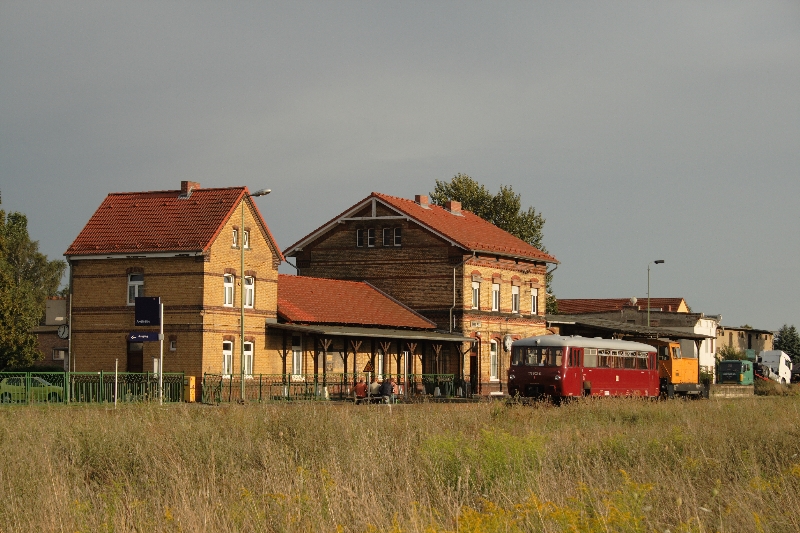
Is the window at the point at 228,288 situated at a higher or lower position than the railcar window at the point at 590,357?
higher

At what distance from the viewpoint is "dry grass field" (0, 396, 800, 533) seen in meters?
Result: 11.4

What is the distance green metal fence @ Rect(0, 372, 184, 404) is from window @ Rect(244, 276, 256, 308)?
5.44 m

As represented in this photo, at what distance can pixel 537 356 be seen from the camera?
4153cm

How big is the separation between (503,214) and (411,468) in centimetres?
7224

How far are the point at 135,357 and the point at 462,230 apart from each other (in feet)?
71.7

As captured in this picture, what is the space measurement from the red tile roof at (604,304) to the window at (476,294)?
1706 inches

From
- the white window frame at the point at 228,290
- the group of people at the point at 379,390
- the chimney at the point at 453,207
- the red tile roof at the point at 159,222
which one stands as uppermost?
the chimney at the point at 453,207

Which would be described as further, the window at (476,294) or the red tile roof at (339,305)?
the window at (476,294)

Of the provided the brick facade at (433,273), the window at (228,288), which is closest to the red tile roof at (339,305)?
the brick facade at (433,273)

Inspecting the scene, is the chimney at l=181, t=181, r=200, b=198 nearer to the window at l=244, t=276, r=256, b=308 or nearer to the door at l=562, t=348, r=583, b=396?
the window at l=244, t=276, r=256, b=308

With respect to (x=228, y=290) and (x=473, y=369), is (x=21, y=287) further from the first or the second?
(x=228, y=290)

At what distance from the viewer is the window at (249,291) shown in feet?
148

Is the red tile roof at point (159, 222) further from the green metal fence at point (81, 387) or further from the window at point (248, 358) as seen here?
the green metal fence at point (81, 387)

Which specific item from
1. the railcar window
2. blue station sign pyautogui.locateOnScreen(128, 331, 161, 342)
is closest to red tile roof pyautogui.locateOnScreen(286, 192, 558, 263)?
the railcar window
